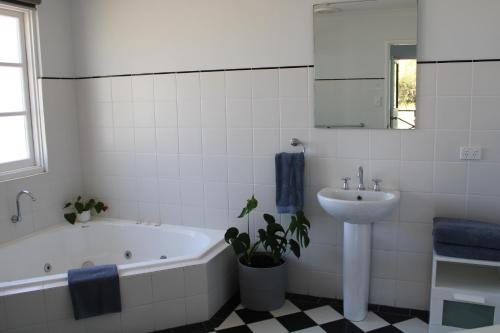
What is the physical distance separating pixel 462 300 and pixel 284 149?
1.40 m

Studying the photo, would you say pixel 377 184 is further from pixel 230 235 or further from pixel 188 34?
pixel 188 34

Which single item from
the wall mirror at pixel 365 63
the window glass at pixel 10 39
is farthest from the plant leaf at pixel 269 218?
the window glass at pixel 10 39

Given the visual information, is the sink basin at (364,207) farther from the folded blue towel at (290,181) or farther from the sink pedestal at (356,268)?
the folded blue towel at (290,181)

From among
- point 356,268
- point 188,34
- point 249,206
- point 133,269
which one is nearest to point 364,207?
point 356,268

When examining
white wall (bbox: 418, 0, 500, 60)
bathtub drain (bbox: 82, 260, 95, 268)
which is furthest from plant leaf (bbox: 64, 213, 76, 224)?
white wall (bbox: 418, 0, 500, 60)

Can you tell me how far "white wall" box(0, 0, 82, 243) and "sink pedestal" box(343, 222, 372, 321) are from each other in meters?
2.21

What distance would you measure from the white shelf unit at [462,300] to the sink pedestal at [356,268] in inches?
16.1

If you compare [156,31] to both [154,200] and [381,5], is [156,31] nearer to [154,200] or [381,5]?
[154,200]

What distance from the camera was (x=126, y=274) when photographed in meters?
2.79

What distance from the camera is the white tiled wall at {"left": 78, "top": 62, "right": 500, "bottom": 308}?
2.85 meters

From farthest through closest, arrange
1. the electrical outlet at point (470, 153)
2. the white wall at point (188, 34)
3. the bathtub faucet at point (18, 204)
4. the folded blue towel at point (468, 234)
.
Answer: the bathtub faucet at point (18, 204) → the white wall at point (188, 34) → the electrical outlet at point (470, 153) → the folded blue towel at point (468, 234)

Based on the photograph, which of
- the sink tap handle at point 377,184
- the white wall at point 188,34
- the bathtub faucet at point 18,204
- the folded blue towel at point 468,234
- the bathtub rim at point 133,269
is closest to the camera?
the folded blue towel at point 468,234

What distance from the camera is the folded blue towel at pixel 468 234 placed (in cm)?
252

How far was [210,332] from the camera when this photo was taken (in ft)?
9.41
